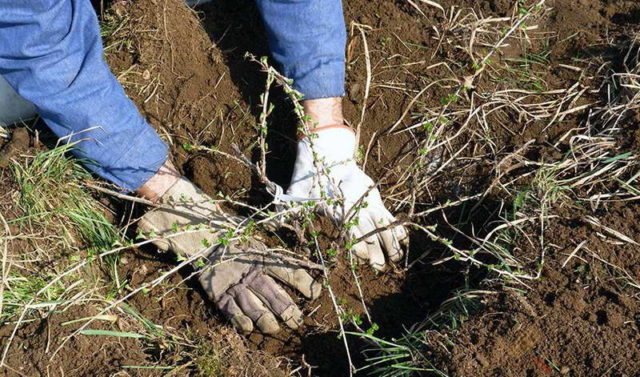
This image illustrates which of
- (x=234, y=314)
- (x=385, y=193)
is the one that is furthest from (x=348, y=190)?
(x=234, y=314)

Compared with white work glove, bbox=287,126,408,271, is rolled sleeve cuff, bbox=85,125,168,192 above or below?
above

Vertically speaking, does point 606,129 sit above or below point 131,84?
below

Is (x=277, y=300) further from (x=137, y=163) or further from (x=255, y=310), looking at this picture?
(x=137, y=163)

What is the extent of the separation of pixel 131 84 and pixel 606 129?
1.61 metres

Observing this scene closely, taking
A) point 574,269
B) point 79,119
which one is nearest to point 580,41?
point 574,269

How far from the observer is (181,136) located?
243cm

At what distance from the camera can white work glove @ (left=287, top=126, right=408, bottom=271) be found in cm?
221

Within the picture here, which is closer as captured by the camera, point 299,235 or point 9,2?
point 9,2

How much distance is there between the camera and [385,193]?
2383mm

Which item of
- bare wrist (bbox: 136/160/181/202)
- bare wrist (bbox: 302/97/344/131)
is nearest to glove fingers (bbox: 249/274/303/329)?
bare wrist (bbox: 136/160/181/202)

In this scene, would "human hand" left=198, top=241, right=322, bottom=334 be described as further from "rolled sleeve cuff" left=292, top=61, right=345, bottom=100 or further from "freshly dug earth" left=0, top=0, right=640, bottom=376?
"rolled sleeve cuff" left=292, top=61, right=345, bottom=100

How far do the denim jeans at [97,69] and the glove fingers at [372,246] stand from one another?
1.50 ft

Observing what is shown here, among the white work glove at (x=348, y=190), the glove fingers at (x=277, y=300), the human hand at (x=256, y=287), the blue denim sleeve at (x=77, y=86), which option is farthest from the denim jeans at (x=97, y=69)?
the glove fingers at (x=277, y=300)

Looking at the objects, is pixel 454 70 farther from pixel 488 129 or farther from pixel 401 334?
pixel 401 334
